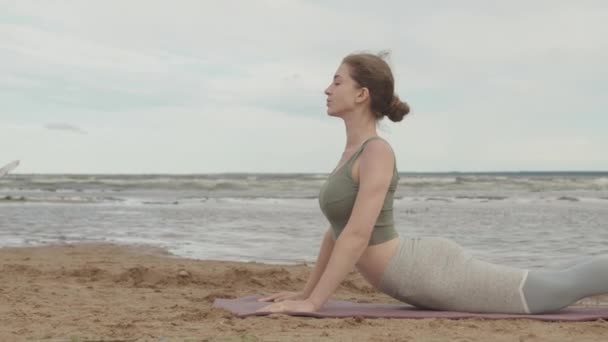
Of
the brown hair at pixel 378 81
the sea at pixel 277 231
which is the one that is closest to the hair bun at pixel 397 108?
the brown hair at pixel 378 81

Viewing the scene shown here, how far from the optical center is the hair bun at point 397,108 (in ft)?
15.4

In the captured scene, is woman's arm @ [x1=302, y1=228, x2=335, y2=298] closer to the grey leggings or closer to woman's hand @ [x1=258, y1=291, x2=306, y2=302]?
woman's hand @ [x1=258, y1=291, x2=306, y2=302]

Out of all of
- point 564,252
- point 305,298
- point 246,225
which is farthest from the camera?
point 246,225

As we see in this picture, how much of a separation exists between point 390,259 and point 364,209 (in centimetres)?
41

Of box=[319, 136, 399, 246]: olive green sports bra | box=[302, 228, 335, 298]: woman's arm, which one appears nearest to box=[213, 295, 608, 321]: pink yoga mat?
box=[302, 228, 335, 298]: woman's arm

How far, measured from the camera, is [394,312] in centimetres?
490

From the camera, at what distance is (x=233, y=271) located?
7.71 m

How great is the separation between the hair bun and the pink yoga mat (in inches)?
46.5

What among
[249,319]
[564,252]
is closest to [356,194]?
[249,319]

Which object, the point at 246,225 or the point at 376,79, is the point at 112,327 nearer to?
the point at 376,79

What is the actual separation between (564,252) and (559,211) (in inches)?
403

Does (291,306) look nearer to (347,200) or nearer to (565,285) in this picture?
(347,200)

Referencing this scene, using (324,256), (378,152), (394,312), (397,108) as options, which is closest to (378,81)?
(397,108)

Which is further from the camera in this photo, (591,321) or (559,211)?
(559,211)
